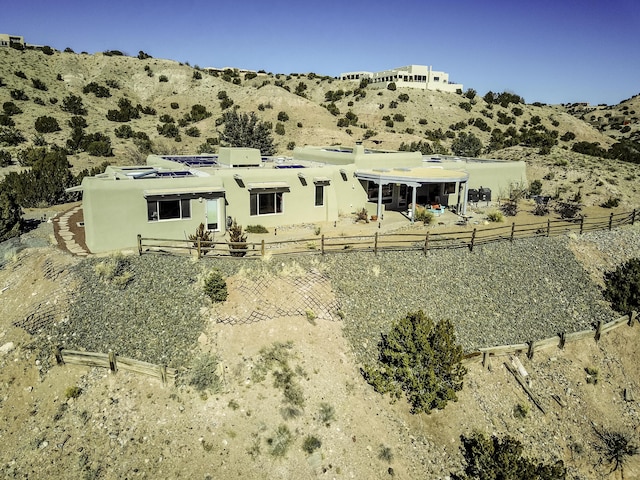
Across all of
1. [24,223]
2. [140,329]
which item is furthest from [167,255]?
[24,223]

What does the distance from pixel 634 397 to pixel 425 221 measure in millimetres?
12796

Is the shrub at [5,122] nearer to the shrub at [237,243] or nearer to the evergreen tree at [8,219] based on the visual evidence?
the evergreen tree at [8,219]

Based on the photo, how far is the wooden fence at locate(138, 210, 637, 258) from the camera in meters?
18.6

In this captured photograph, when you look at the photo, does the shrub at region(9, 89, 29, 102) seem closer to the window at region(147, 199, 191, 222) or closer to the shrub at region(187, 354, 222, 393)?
the window at region(147, 199, 191, 222)

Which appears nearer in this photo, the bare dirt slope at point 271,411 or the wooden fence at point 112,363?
the bare dirt slope at point 271,411

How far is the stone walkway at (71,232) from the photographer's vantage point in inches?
758

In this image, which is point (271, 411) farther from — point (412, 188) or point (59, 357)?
point (412, 188)

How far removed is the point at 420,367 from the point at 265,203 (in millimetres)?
13054

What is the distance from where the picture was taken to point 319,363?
1454 centimetres

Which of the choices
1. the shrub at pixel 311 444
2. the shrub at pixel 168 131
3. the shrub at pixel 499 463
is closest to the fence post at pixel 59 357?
the shrub at pixel 311 444

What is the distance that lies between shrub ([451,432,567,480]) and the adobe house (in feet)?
48.3

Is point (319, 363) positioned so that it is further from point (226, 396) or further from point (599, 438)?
point (599, 438)

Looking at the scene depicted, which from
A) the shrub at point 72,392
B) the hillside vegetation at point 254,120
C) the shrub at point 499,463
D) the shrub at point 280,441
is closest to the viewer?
the shrub at point 499,463

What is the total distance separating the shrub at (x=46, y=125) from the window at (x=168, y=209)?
35440 mm
